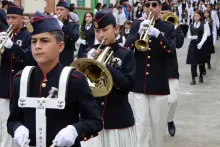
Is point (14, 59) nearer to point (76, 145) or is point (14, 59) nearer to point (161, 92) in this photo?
point (161, 92)

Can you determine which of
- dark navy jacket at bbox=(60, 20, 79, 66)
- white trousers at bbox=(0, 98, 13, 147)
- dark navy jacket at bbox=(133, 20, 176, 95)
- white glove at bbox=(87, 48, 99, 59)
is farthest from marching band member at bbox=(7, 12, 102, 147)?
dark navy jacket at bbox=(60, 20, 79, 66)

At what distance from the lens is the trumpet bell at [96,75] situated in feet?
16.4

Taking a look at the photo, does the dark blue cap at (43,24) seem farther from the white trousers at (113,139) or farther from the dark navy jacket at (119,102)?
the white trousers at (113,139)

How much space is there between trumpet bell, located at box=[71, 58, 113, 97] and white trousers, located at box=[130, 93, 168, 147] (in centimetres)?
168

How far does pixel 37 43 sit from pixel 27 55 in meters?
3.07

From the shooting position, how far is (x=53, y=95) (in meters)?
3.52

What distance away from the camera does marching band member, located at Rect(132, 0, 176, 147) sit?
6.74 meters

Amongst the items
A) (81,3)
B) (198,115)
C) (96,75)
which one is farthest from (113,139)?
(81,3)

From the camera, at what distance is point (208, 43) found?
15164 mm

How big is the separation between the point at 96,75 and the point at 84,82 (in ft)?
5.25

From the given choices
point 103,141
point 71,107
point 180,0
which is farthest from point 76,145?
point 180,0

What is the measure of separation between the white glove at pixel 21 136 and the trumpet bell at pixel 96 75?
1.59 meters

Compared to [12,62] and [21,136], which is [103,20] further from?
[21,136]

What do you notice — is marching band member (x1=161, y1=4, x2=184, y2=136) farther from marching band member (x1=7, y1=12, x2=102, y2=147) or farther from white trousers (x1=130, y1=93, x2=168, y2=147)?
marching band member (x1=7, y1=12, x2=102, y2=147)
